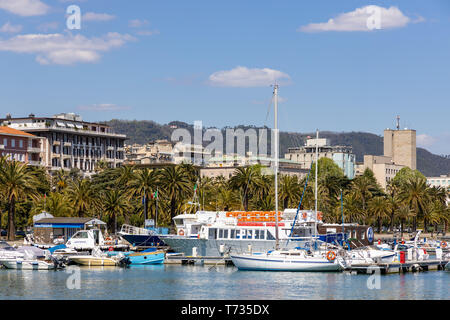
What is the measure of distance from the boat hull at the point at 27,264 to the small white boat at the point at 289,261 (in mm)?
16193

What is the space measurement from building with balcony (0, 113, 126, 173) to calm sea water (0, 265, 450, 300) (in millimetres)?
105968

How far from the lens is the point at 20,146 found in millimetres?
153625

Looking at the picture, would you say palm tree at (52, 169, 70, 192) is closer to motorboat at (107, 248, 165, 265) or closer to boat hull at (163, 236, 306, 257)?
boat hull at (163, 236, 306, 257)

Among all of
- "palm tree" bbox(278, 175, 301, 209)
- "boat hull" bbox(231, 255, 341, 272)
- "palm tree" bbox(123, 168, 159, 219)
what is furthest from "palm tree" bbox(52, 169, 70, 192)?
"boat hull" bbox(231, 255, 341, 272)

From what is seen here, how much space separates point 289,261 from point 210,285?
992cm

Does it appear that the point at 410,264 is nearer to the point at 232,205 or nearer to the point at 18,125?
the point at 232,205

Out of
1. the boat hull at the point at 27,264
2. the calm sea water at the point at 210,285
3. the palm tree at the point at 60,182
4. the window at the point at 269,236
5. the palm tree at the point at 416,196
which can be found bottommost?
the calm sea water at the point at 210,285

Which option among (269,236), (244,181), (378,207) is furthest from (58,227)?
(378,207)

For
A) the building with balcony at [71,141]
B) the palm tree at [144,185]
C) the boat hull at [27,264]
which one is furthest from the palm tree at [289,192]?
the building with balcony at [71,141]

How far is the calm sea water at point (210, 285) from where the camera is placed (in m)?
51.5

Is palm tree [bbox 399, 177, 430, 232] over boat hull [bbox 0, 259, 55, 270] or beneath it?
over

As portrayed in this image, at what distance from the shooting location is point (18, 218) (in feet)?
381

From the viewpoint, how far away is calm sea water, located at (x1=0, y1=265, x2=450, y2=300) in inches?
2029

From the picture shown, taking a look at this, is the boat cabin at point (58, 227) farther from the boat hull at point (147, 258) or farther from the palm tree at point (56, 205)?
the boat hull at point (147, 258)
